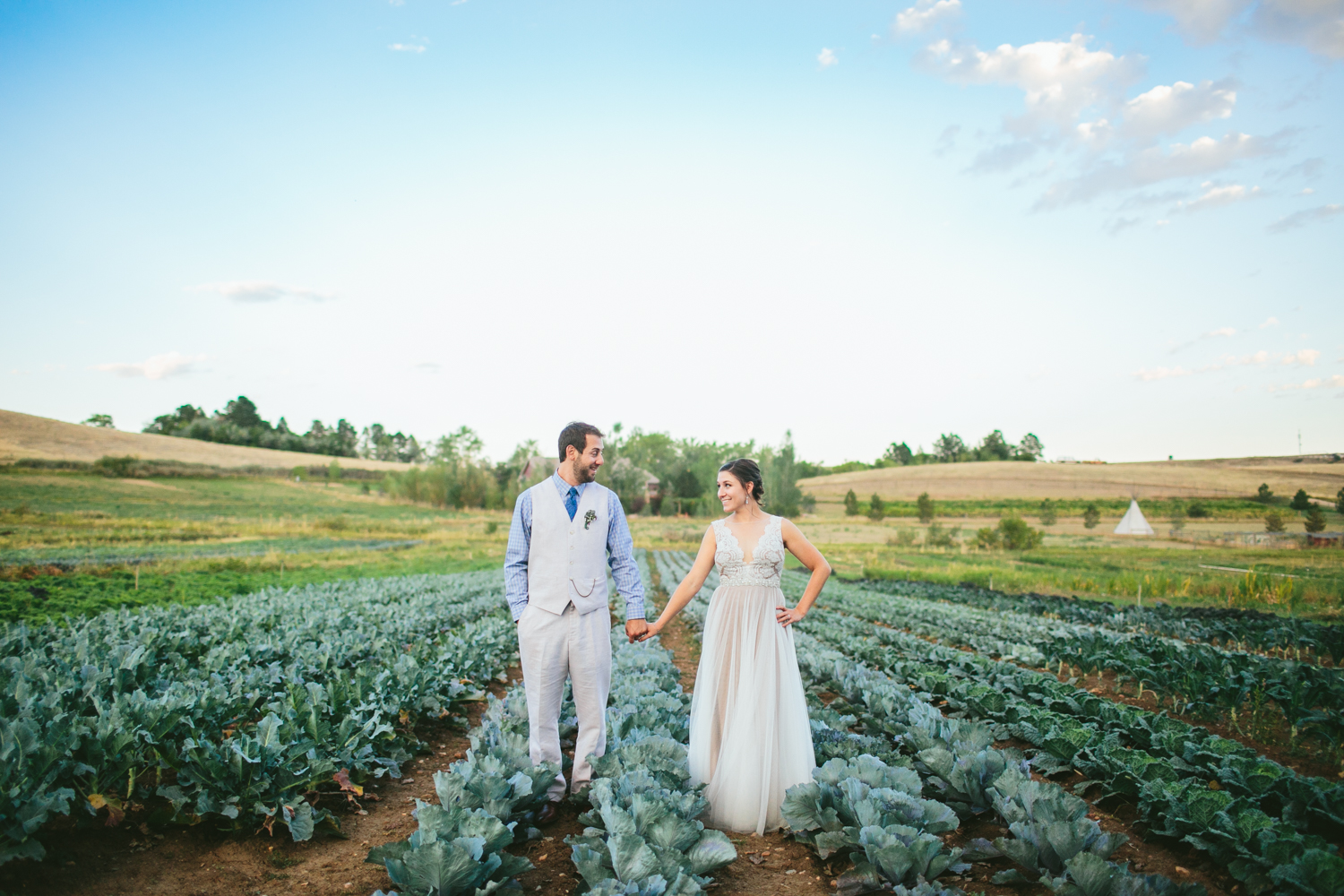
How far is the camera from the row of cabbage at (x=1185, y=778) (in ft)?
9.02

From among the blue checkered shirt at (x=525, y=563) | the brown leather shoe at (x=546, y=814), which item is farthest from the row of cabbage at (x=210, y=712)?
the blue checkered shirt at (x=525, y=563)

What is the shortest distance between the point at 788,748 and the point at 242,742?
3.07 metres

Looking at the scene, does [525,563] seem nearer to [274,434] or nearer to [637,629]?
[637,629]

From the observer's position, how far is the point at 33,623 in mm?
8008

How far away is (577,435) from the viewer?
3.74 meters

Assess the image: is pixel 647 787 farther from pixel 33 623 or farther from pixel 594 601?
pixel 33 623

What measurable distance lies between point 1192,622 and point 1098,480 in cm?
4348

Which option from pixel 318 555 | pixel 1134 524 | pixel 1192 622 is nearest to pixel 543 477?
pixel 318 555

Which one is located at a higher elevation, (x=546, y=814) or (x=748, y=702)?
(x=748, y=702)

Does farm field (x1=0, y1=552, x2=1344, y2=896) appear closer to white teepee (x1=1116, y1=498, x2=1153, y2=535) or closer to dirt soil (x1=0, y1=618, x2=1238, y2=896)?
dirt soil (x1=0, y1=618, x2=1238, y2=896)

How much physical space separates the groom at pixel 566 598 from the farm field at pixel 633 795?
0.73 ft

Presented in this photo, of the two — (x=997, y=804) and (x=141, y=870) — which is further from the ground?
(x=997, y=804)

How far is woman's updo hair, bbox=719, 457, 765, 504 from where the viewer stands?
13.0ft

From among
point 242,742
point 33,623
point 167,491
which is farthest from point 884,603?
point 167,491
